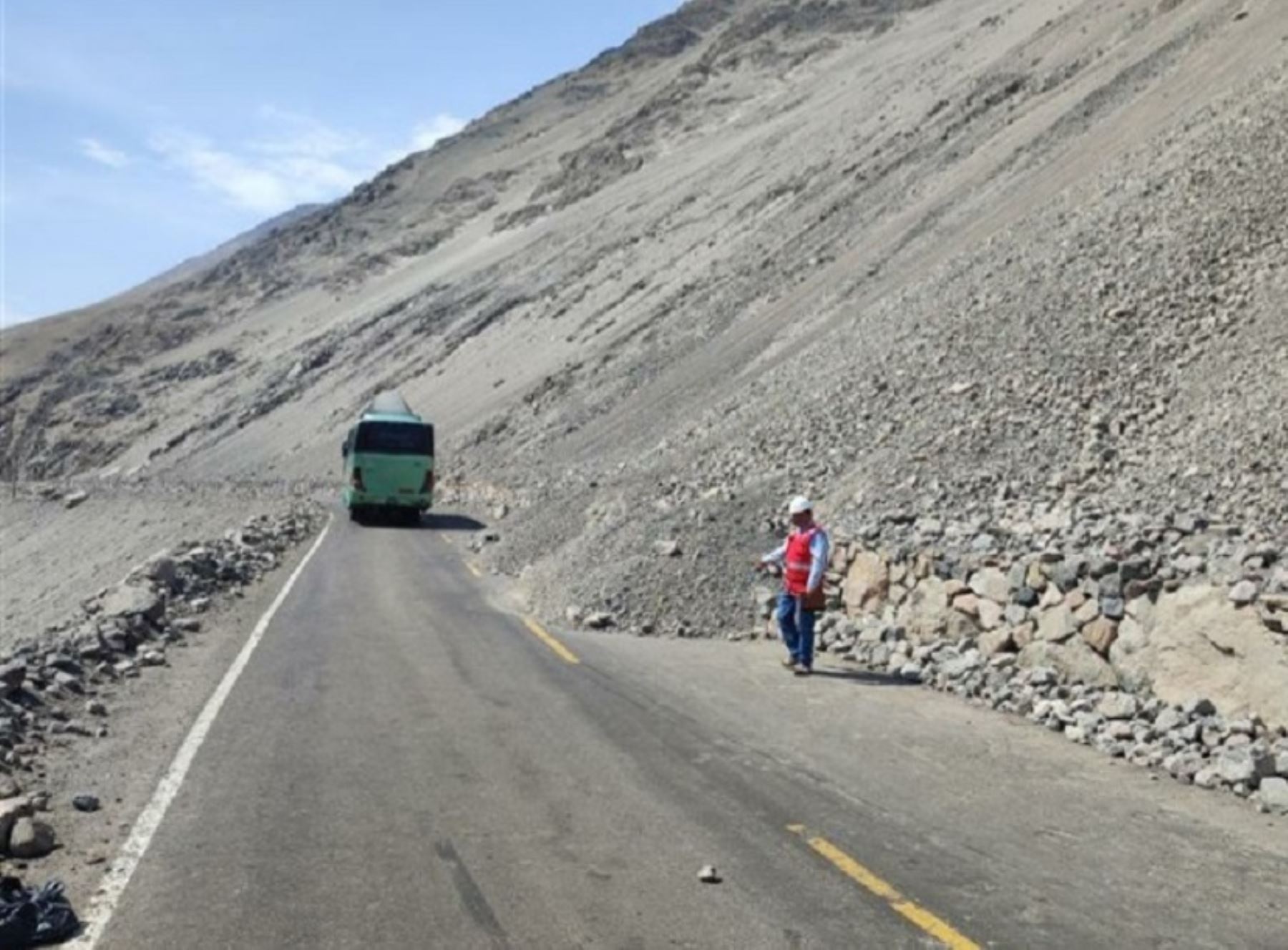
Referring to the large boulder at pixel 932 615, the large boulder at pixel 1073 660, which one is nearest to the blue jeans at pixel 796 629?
the large boulder at pixel 932 615

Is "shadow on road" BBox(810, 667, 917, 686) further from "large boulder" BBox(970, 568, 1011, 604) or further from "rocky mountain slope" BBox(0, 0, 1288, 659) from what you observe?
"rocky mountain slope" BBox(0, 0, 1288, 659)

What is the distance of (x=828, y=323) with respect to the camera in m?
32.4

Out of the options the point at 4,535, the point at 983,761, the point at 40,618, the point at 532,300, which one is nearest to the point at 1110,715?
the point at 983,761

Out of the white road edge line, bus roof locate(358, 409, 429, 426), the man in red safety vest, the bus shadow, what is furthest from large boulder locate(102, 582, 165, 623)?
bus roof locate(358, 409, 429, 426)

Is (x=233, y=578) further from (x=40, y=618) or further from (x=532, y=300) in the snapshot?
(x=532, y=300)

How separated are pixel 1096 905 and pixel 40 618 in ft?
99.7

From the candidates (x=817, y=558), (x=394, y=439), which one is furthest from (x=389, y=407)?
(x=817, y=558)

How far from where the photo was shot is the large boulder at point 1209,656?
917cm

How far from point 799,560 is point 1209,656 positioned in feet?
14.0

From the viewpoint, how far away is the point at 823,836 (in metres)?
7.11

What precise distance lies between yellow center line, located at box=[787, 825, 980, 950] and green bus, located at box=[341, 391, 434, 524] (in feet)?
90.2

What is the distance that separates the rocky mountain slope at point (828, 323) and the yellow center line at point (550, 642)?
1.04 metres

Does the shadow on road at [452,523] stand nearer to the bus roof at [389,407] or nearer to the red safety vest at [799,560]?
the bus roof at [389,407]

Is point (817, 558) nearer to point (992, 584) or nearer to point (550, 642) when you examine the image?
point (992, 584)
